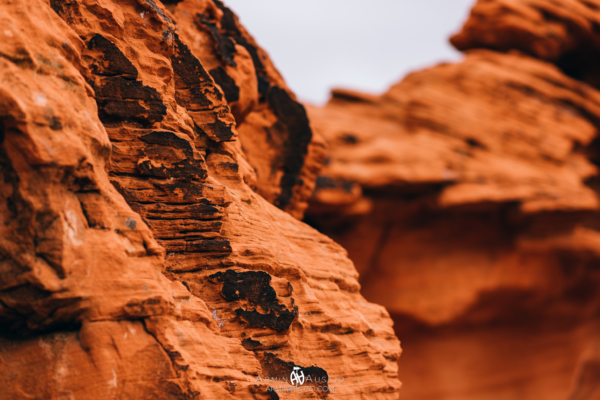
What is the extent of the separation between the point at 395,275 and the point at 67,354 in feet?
35.1

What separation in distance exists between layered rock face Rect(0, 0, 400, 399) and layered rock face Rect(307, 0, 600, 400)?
6378 mm

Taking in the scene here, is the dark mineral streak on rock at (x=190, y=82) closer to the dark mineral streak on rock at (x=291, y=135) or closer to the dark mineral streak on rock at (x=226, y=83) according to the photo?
the dark mineral streak on rock at (x=226, y=83)

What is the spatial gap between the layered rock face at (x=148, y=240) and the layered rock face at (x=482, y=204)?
6.38m

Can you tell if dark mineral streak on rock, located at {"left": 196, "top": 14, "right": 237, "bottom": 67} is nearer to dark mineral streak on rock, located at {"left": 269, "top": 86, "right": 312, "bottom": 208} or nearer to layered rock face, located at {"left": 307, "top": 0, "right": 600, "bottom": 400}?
dark mineral streak on rock, located at {"left": 269, "top": 86, "right": 312, "bottom": 208}

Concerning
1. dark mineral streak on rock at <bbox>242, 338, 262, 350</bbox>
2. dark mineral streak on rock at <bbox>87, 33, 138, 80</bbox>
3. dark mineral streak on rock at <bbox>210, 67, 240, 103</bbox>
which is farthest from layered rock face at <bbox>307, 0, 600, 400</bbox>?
dark mineral streak on rock at <bbox>87, 33, 138, 80</bbox>

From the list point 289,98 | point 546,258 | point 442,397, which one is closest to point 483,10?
point 546,258

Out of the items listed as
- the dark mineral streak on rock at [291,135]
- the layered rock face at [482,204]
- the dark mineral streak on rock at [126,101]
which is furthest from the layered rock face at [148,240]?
the layered rock face at [482,204]

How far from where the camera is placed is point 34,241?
2879 millimetres

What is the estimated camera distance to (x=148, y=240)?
3.27m

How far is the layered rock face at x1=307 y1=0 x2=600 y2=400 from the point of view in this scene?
451 inches

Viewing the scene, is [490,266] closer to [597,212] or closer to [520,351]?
[520,351]

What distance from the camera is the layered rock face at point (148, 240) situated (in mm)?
2896

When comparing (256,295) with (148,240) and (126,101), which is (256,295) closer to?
(148,240)

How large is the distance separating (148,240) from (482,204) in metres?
9.78
